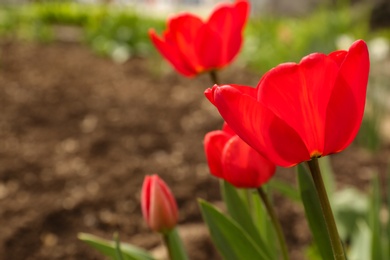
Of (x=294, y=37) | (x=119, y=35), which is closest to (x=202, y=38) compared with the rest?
(x=294, y=37)

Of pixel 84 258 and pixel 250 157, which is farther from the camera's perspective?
pixel 84 258

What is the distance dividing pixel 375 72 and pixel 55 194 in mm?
2044

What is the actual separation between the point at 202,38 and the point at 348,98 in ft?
1.83

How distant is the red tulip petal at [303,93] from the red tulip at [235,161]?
0.22 meters

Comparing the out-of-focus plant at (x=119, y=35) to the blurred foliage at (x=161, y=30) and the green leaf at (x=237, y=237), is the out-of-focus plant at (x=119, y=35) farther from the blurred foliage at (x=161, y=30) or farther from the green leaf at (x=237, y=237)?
the green leaf at (x=237, y=237)

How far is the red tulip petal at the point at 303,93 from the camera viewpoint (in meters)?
0.70

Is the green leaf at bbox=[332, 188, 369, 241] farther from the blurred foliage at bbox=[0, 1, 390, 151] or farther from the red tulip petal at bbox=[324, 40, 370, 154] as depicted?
the blurred foliage at bbox=[0, 1, 390, 151]

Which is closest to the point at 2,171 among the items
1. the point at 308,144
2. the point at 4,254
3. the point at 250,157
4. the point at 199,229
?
the point at 4,254

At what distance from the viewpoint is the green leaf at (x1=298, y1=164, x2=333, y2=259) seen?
97 cm

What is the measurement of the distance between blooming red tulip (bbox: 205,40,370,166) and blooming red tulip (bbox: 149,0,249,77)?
20.6 inches

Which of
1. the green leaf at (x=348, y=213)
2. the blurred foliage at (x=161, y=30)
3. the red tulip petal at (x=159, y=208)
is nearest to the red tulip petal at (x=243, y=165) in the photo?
the red tulip petal at (x=159, y=208)

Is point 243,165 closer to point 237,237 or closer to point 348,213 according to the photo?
point 237,237

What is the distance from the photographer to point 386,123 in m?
3.87

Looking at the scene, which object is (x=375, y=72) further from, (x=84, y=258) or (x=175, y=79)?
(x=84, y=258)
